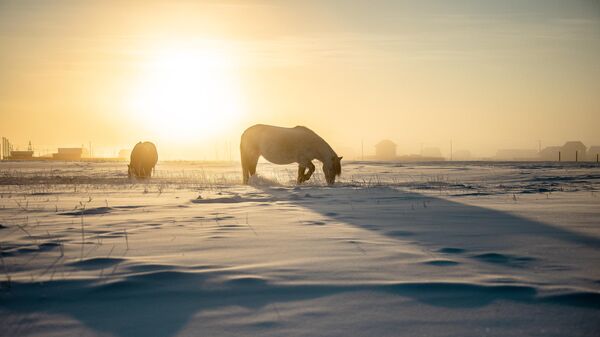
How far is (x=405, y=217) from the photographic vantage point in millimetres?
4734

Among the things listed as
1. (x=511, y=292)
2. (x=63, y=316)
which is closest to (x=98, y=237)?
(x=63, y=316)

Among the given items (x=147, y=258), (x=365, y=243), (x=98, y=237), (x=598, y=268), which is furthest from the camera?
(x=98, y=237)

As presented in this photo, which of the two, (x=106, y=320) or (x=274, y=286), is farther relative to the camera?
(x=274, y=286)

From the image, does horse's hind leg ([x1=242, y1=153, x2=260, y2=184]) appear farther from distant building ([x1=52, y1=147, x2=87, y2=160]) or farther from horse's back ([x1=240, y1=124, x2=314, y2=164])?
distant building ([x1=52, y1=147, x2=87, y2=160])

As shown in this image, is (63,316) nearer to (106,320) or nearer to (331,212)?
(106,320)

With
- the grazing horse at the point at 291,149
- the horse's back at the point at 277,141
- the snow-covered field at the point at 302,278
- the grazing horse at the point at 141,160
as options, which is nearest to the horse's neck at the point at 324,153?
the grazing horse at the point at 291,149

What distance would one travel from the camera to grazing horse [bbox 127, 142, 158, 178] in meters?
16.7

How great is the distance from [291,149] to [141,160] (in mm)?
7010

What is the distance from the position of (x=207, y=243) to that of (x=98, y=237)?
1004mm

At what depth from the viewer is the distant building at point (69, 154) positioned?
335ft

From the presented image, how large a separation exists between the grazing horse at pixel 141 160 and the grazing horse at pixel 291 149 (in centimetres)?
496

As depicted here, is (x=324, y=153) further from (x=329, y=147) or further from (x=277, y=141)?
(x=277, y=141)

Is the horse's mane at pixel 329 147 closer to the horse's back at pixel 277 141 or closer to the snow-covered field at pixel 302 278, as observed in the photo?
the horse's back at pixel 277 141

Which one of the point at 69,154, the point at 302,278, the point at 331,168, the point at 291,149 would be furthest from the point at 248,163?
the point at 69,154
